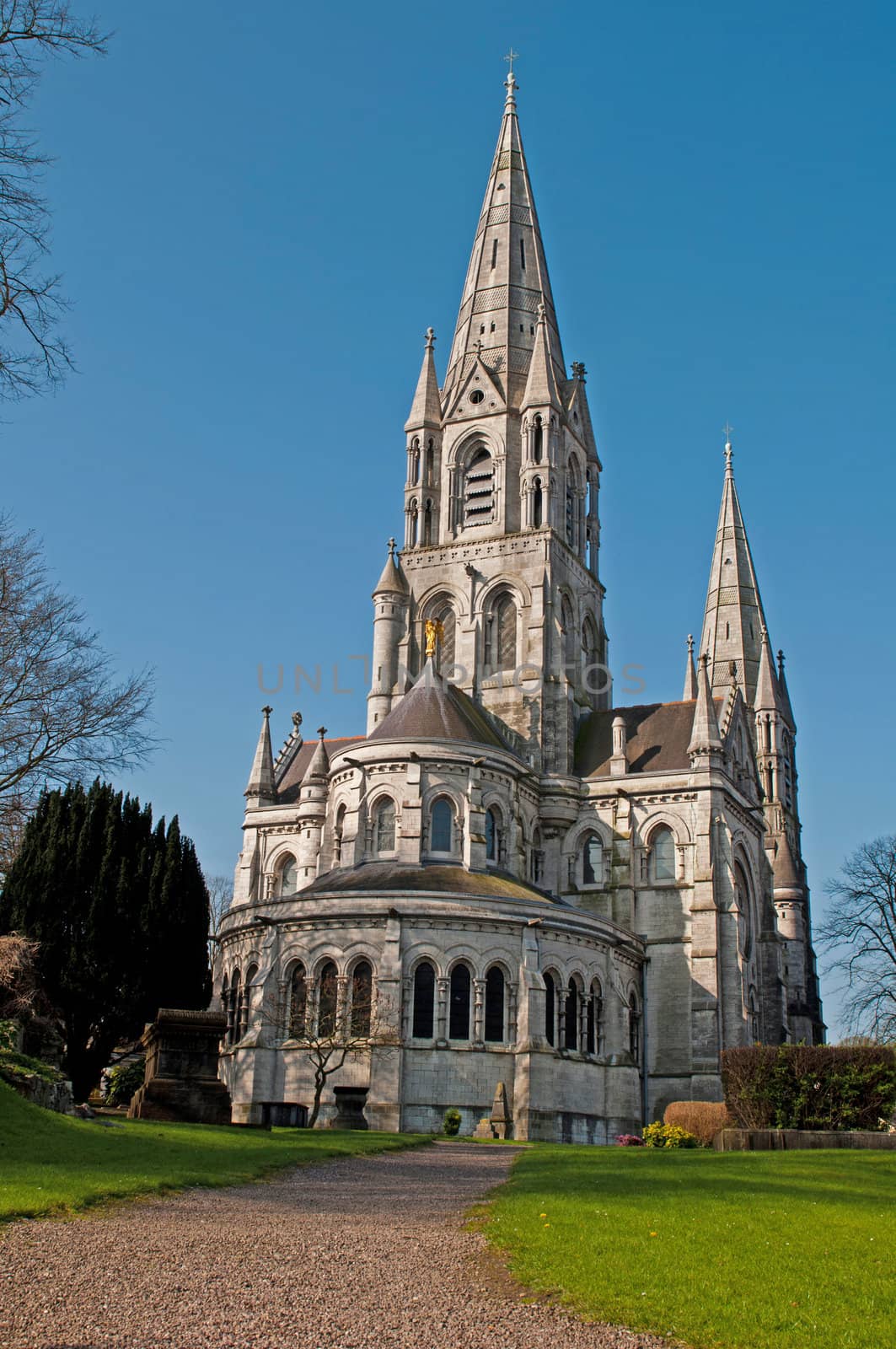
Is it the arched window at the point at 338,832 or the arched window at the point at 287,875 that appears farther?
the arched window at the point at 287,875

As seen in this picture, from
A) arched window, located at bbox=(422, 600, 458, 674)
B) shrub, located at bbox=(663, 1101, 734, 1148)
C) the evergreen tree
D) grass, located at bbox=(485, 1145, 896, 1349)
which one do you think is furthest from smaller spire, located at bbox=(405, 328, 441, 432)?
grass, located at bbox=(485, 1145, 896, 1349)

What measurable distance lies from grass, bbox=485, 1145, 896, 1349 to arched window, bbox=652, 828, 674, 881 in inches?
1350

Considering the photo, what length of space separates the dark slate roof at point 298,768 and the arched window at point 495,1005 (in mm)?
20155

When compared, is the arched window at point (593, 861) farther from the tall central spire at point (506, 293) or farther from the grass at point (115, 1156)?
the grass at point (115, 1156)

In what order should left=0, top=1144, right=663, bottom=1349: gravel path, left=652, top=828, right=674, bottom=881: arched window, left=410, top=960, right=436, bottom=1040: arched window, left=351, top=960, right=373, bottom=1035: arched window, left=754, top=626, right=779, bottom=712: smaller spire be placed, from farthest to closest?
left=754, top=626, right=779, bottom=712: smaller spire
left=652, top=828, right=674, bottom=881: arched window
left=410, top=960, right=436, bottom=1040: arched window
left=351, top=960, right=373, bottom=1035: arched window
left=0, top=1144, right=663, bottom=1349: gravel path

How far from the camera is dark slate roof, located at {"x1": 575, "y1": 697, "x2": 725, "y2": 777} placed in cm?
5522

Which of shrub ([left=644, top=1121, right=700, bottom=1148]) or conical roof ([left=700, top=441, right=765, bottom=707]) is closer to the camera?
shrub ([left=644, top=1121, right=700, bottom=1148])

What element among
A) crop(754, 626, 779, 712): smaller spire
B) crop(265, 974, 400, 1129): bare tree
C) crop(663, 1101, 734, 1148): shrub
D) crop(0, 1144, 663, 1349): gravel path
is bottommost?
crop(0, 1144, 663, 1349): gravel path

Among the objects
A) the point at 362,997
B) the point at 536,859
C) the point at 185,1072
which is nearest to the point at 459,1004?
the point at 362,997

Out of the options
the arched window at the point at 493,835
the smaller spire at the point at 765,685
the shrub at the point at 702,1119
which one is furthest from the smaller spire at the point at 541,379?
the shrub at the point at 702,1119

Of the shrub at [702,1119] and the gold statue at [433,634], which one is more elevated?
the gold statue at [433,634]

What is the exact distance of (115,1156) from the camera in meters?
17.6

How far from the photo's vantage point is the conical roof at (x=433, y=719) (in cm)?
Answer: 4962

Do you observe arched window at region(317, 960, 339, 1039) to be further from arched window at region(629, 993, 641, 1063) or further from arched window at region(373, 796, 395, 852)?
arched window at region(629, 993, 641, 1063)
